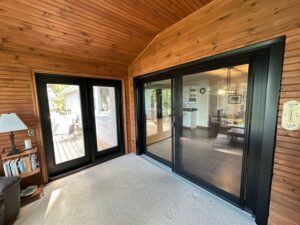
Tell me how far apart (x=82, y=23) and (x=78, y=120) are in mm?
1908

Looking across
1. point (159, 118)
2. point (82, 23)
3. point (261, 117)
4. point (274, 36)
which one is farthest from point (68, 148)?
point (274, 36)

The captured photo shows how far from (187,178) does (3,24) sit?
3.56m

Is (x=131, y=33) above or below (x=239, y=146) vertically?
above

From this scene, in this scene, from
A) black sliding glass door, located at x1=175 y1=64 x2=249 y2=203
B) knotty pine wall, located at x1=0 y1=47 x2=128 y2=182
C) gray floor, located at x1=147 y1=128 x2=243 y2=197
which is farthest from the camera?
knotty pine wall, located at x1=0 y1=47 x2=128 y2=182

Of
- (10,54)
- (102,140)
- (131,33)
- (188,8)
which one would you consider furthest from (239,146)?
(10,54)

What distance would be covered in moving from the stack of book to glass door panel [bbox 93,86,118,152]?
1.28 m

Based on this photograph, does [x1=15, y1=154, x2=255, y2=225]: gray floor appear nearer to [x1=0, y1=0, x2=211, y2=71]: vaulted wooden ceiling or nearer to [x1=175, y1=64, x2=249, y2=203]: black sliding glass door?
[x1=175, y1=64, x2=249, y2=203]: black sliding glass door

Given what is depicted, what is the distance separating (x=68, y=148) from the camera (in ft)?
9.92

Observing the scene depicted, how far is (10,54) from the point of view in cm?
210

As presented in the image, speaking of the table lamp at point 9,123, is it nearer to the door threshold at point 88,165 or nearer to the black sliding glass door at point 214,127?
the door threshold at point 88,165

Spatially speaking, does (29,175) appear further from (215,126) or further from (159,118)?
(215,126)

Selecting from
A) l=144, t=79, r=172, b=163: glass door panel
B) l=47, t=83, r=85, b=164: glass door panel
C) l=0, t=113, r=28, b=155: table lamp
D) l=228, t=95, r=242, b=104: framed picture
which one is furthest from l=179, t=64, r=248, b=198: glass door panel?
l=0, t=113, r=28, b=155: table lamp

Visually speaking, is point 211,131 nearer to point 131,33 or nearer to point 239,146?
point 239,146

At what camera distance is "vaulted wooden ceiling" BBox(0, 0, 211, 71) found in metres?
1.66
